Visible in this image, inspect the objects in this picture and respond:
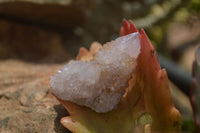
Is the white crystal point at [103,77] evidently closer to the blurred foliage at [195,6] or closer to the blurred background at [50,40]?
the blurred background at [50,40]

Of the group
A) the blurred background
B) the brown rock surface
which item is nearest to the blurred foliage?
the blurred background

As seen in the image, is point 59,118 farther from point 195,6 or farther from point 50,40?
point 195,6

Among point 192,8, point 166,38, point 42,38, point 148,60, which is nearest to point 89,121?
point 148,60

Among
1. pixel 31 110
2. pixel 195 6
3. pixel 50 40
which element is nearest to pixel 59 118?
pixel 31 110

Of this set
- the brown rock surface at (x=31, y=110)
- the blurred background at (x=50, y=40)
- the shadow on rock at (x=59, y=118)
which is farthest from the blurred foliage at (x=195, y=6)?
the shadow on rock at (x=59, y=118)

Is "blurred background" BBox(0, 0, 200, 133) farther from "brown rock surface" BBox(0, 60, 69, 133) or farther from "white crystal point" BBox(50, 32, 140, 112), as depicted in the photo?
"white crystal point" BBox(50, 32, 140, 112)

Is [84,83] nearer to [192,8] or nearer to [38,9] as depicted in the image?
[38,9]
